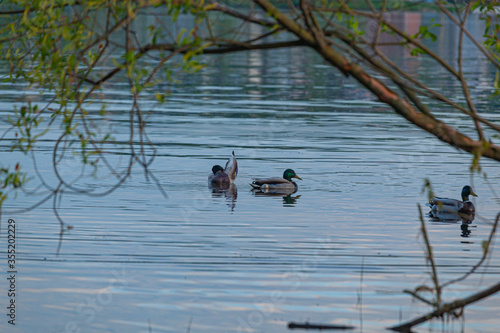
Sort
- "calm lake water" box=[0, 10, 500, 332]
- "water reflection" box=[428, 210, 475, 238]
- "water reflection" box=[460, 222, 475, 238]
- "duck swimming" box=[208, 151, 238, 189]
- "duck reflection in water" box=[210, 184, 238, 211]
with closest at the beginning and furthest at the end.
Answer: "calm lake water" box=[0, 10, 500, 332]
"water reflection" box=[460, 222, 475, 238]
"water reflection" box=[428, 210, 475, 238]
"duck reflection in water" box=[210, 184, 238, 211]
"duck swimming" box=[208, 151, 238, 189]

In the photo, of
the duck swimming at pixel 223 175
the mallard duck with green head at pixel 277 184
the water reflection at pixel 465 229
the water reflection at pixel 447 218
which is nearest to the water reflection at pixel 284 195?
the mallard duck with green head at pixel 277 184

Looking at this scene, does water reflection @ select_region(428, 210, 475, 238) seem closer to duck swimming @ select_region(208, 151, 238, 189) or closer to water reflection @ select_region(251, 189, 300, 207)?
water reflection @ select_region(251, 189, 300, 207)

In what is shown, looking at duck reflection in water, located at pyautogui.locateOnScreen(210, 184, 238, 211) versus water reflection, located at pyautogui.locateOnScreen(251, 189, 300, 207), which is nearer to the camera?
water reflection, located at pyautogui.locateOnScreen(251, 189, 300, 207)

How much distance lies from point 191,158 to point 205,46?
15395 millimetres

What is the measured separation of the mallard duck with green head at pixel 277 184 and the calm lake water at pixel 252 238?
0.24 m

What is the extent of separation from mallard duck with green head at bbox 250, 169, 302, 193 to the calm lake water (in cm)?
24

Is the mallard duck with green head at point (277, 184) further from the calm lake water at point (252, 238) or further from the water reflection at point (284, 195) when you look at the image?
the calm lake water at point (252, 238)

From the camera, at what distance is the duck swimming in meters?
19.1

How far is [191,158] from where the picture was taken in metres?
22.2

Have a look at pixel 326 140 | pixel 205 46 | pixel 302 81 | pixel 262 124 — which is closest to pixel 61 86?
pixel 205 46

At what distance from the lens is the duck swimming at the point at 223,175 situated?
62.6ft

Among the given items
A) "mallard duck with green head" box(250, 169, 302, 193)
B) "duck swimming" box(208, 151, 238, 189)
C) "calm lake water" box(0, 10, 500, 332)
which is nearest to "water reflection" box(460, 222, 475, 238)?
"calm lake water" box(0, 10, 500, 332)

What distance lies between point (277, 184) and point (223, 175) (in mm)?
1448

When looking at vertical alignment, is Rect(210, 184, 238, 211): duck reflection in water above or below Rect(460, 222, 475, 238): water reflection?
above
